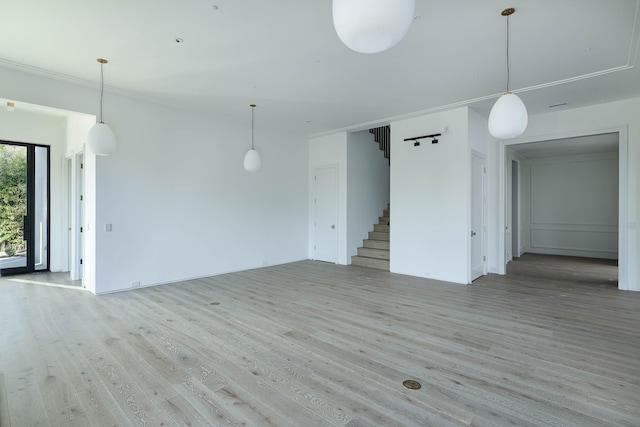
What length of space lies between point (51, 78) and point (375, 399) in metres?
5.76

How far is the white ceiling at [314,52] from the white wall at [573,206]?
181 inches

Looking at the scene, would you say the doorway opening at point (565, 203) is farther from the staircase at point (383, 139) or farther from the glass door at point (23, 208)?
the glass door at point (23, 208)

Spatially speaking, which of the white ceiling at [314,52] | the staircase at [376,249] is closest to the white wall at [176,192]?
the white ceiling at [314,52]

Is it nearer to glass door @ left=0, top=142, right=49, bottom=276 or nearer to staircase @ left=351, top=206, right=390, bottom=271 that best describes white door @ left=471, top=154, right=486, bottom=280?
staircase @ left=351, top=206, right=390, bottom=271

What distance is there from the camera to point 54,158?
6.54 m

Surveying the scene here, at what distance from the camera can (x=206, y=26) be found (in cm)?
319

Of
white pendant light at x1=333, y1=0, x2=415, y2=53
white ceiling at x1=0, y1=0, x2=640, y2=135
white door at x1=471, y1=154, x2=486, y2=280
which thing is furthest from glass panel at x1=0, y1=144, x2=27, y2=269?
white door at x1=471, y1=154, x2=486, y2=280

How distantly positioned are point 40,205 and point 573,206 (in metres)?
13.5

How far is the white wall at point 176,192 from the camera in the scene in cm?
492

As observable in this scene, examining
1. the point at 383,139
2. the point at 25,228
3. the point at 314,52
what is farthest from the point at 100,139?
the point at 383,139

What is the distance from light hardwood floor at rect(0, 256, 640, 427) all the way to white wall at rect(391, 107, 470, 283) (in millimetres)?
944

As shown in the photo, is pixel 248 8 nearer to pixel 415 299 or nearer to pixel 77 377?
pixel 77 377

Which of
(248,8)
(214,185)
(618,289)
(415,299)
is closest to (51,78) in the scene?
(214,185)

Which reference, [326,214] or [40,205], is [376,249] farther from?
[40,205]
